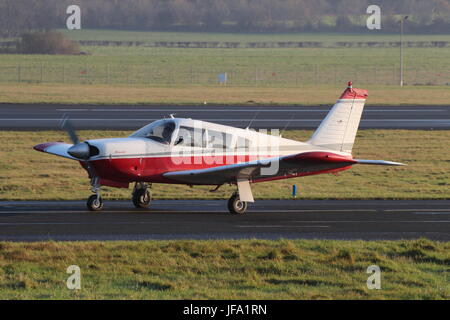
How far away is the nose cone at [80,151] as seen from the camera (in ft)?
77.6

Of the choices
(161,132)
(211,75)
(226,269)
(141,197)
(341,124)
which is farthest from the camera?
(211,75)

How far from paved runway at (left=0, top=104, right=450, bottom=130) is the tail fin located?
19.3m

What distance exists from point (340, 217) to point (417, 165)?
1317 centimetres

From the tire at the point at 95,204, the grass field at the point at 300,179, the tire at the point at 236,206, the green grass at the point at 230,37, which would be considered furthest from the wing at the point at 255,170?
the green grass at the point at 230,37

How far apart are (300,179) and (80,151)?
35.8 ft

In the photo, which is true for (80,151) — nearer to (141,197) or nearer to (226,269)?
(141,197)

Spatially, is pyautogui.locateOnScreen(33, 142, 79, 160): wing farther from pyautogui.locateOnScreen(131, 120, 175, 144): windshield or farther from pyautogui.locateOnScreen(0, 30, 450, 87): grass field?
pyautogui.locateOnScreen(0, 30, 450, 87): grass field

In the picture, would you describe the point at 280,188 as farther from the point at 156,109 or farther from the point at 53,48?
the point at 53,48

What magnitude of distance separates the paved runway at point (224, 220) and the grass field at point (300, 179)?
162 centimetres

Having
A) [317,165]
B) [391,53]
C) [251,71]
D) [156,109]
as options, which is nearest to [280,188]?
[317,165]

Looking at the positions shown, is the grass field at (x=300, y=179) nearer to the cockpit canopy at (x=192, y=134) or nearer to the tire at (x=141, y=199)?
the tire at (x=141, y=199)

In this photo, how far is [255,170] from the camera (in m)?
24.2

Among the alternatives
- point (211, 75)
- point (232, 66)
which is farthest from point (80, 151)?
point (232, 66)

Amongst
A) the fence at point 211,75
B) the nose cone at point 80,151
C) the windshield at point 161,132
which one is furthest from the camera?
the fence at point 211,75
